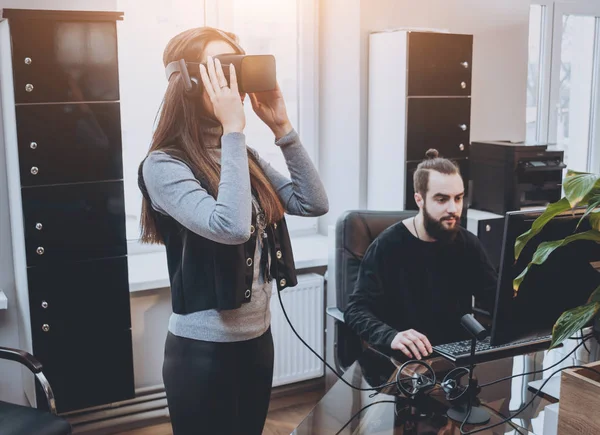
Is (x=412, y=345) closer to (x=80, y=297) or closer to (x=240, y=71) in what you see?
(x=240, y=71)

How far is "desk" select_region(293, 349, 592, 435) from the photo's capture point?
149 cm

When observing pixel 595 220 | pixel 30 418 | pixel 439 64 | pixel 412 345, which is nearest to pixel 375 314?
pixel 412 345

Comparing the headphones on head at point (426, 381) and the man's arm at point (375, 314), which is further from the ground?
the man's arm at point (375, 314)

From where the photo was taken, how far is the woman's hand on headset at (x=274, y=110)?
1.74 meters

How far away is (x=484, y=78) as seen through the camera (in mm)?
3709

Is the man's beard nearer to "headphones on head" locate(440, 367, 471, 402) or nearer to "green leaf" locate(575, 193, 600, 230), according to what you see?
"headphones on head" locate(440, 367, 471, 402)

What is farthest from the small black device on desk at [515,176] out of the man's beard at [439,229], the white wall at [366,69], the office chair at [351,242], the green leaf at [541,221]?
the green leaf at [541,221]

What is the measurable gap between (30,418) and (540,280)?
157cm

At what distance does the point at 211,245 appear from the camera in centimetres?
154

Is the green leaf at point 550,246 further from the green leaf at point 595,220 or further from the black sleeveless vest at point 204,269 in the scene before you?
the black sleeveless vest at point 204,269

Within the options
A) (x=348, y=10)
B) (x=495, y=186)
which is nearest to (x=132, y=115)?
(x=348, y=10)

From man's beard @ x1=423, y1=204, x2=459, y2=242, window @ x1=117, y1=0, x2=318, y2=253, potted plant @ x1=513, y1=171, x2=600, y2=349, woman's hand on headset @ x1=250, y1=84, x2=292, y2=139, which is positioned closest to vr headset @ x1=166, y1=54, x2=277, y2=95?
woman's hand on headset @ x1=250, y1=84, x2=292, y2=139

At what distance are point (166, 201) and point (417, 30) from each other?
6.43 ft

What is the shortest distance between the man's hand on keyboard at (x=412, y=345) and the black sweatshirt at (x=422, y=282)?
26 cm
